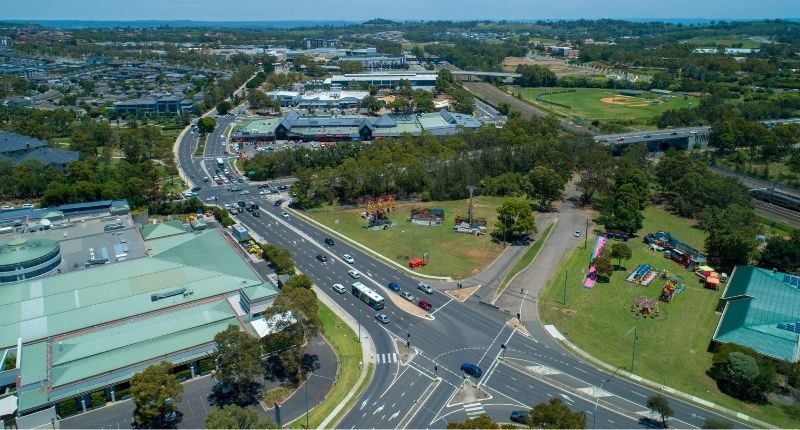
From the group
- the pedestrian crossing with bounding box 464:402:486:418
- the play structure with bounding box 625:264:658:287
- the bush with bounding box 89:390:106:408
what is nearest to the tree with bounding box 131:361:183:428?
the bush with bounding box 89:390:106:408

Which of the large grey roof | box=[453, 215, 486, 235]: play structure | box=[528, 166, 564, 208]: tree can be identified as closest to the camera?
box=[453, 215, 486, 235]: play structure

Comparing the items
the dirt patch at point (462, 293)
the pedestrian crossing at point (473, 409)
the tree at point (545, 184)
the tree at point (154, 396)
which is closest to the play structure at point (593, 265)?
the dirt patch at point (462, 293)

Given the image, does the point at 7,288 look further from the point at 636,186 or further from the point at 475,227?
the point at 636,186

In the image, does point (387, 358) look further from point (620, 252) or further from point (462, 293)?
point (620, 252)

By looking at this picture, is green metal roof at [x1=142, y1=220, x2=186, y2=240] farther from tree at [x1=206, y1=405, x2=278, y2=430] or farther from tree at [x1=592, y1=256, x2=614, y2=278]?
tree at [x1=592, y1=256, x2=614, y2=278]

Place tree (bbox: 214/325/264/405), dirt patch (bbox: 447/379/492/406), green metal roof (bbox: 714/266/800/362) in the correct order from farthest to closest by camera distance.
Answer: green metal roof (bbox: 714/266/800/362) → dirt patch (bbox: 447/379/492/406) → tree (bbox: 214/325/264/405)

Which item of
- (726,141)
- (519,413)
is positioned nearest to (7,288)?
(519,413)
